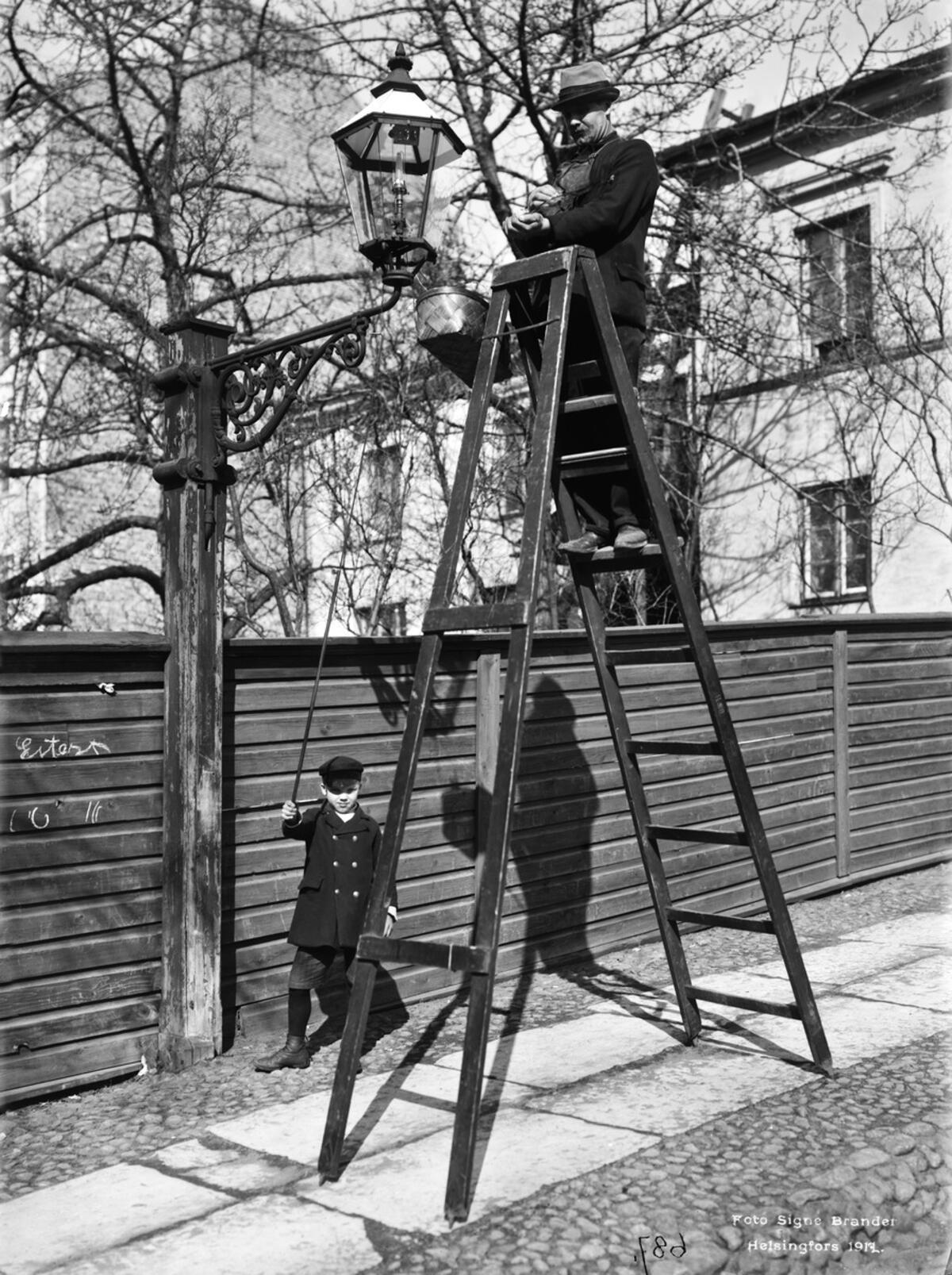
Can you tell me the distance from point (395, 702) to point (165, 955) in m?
1.71

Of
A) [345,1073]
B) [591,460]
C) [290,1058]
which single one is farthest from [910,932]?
[345,1073]

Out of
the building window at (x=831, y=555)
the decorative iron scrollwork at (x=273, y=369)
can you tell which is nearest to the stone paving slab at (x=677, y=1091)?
the decorative iron scrollwork at (x=273, y=369)

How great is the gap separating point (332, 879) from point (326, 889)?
51 mm

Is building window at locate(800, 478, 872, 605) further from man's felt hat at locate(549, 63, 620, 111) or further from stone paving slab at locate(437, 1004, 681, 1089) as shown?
man's felt hat at locate(549, 63, 620, 111)

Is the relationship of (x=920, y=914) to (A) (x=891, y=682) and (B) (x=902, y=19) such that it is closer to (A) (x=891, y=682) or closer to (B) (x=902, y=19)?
(A) (x=891, y=682)

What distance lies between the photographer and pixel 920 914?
8648mm

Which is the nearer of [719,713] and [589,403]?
[589,403]

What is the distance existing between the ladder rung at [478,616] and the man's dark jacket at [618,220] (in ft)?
4.98

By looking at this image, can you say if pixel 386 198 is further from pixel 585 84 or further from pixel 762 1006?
pixel 762 1006

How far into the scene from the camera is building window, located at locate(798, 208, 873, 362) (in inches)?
609

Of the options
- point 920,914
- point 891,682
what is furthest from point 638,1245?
point 891,682

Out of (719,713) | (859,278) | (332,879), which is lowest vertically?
(332,879)

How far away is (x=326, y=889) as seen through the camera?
5738 mm

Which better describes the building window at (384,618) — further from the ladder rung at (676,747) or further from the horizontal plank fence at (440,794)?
the ladder rung at (676,747)
